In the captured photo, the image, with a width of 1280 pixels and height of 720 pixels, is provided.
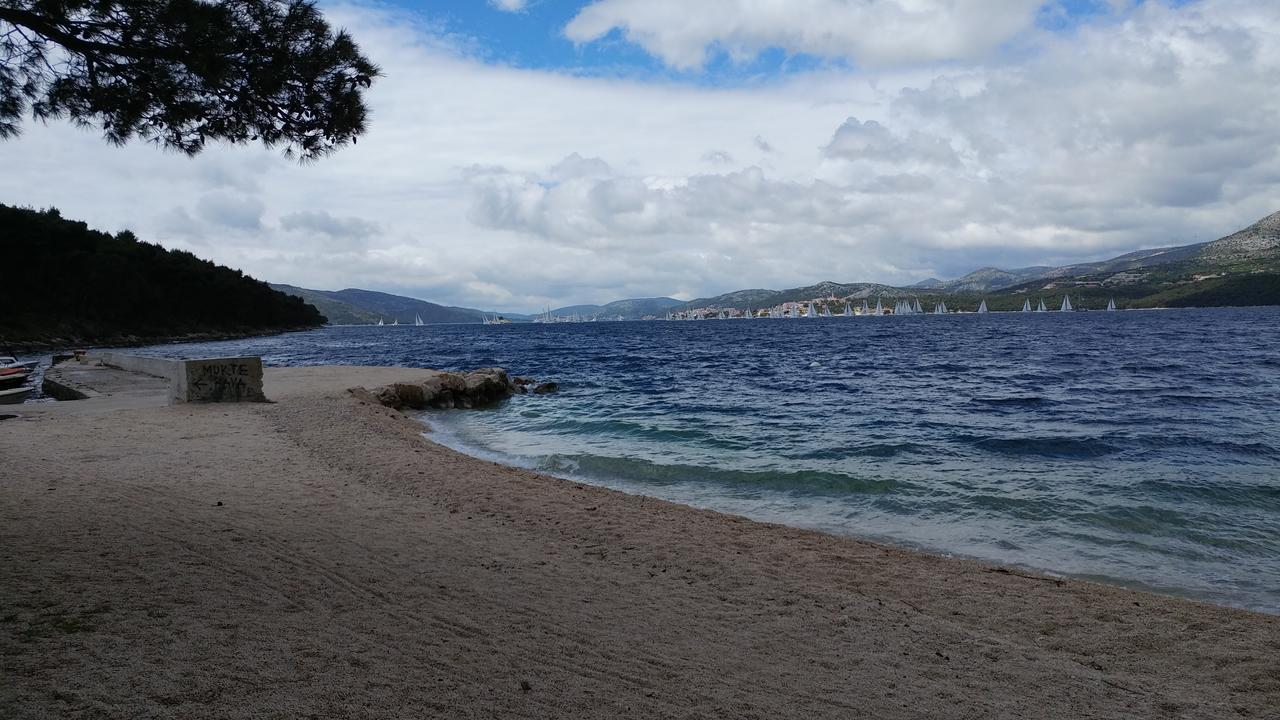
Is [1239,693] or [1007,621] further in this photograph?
[1007,621]

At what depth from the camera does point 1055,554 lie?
8938 mm

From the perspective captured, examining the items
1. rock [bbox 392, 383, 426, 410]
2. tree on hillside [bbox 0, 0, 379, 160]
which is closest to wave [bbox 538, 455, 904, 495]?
tree on hillside [bbox 0, 0, 379, 160]

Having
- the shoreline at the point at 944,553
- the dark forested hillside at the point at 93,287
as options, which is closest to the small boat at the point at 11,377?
the shoreline at the point at 944,553

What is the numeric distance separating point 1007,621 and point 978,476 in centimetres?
763

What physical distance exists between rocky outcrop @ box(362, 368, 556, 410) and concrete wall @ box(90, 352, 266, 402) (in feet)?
A: 12.6

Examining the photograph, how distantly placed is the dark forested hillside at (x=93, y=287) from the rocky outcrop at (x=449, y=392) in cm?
6096

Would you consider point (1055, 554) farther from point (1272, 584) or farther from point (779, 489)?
point (779, 489)

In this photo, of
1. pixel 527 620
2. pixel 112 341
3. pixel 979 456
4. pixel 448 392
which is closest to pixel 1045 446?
pixel 979 456

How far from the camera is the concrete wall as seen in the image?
→ 750 inches

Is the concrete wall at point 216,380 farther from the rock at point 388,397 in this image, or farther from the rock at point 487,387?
the rock at point 487,387

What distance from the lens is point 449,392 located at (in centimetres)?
2661

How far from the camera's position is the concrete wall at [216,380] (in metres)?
19.0

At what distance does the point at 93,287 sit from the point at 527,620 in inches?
3667

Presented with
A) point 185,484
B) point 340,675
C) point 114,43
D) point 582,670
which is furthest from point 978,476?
point 114,43
